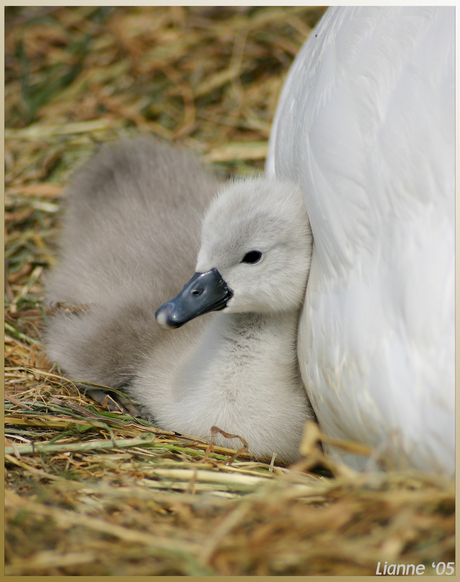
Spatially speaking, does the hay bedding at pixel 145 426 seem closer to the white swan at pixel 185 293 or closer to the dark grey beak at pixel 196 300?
the white swan at pixel 185 293

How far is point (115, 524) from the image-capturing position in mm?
916

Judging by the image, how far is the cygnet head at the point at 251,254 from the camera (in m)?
1.25


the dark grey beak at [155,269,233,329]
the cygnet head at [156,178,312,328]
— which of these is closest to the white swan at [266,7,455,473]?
the cygnet head at [156,178,312,328]

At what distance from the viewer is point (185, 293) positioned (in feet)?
4.11

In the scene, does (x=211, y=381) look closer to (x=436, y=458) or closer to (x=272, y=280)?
(x=272, y=280)

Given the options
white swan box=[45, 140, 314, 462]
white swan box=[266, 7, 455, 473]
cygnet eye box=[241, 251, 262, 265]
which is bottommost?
white swan box=[45, 140, 314, 462]

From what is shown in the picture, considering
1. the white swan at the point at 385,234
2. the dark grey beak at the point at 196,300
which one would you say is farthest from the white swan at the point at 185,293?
the white swan at the point at 385,234

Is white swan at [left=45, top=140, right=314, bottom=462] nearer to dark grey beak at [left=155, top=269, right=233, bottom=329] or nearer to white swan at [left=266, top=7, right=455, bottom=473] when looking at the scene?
dark grey beak at [left=155, top=269, right=233, bottom=329]

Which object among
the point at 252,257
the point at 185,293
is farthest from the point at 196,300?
the point at 252,257

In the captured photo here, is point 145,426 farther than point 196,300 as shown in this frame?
Yes

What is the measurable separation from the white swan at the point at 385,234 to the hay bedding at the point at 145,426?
4.2 inches

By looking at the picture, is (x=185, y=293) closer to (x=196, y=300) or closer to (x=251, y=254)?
(x=196, y=300)

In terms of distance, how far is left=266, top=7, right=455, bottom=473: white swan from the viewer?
91 cm

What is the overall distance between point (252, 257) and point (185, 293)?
0.16 metres
